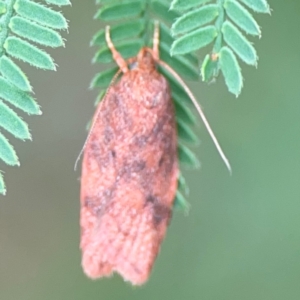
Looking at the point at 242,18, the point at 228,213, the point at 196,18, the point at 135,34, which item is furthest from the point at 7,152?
the point at 228,213

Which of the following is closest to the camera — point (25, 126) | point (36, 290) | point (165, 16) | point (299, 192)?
point (25, 126)

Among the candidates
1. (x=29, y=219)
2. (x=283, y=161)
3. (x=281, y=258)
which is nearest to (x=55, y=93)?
(x=29, y=219)

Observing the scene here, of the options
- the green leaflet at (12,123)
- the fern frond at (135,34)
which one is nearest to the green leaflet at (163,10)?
the fern frond at (135,34)

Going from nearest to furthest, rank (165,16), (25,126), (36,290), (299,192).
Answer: (25,126)
(165,16)
(299,192)
(36,290)

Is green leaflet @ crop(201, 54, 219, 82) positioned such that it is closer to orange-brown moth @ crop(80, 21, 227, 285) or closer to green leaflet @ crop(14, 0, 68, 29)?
orange-brown moth @ crop(80, 21, 227, 285)

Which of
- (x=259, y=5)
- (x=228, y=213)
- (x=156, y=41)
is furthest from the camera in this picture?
(x=228, y=213)

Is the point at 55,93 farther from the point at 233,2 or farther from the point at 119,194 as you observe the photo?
the point at 233,2

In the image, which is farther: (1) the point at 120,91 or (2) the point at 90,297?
(2) the point at 90,297

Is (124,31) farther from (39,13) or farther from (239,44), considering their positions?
(239,44)
